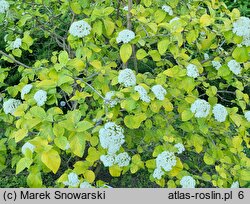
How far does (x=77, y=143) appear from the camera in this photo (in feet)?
4.92

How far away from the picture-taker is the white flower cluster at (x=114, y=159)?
5.73 feet

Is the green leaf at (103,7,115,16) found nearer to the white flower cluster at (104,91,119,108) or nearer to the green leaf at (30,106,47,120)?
the white flower cluster at (104,91,119,108)

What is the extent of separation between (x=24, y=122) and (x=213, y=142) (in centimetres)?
103

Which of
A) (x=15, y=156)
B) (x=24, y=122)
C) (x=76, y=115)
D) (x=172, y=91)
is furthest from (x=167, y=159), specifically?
(x=15, y=156)

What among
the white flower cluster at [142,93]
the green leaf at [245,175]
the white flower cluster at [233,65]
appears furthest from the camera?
the green leaf at [245,175]

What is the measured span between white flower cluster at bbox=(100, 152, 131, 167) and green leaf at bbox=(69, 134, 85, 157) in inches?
10.6

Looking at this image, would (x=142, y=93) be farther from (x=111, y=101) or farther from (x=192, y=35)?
(x=192, y=35)

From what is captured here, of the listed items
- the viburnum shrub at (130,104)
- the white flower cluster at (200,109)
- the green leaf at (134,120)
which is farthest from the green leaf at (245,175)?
the green leaf at (134,120)

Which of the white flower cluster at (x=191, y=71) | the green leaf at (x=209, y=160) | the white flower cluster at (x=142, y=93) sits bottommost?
the green leaf at (x=209, y=160)

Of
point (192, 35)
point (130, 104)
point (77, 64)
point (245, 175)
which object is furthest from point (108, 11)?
point (245, 175)

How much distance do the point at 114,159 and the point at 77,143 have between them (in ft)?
1.06

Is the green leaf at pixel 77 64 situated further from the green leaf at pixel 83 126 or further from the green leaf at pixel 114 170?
the green leaf at pixel 114 170

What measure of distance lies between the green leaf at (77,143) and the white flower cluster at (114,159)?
0.27 meters
